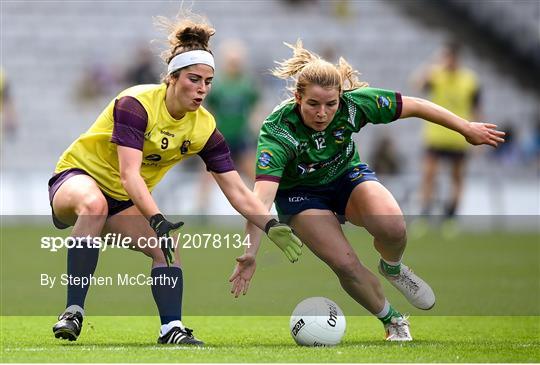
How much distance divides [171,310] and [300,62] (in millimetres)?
1631

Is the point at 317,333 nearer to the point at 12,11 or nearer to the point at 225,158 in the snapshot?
the point at 225,158

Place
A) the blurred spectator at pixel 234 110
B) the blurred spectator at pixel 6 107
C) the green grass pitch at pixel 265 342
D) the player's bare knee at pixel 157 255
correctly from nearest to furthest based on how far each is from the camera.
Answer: the green grass pitch at pixel 265 342
the player's bare knee at pixel 157 255
the blurred spectator at pixel 234 110
the blurred spectator at pixel 6 107

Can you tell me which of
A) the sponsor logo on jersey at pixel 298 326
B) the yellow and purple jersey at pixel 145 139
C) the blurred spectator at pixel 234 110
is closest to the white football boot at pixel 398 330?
the sponsor logo on jersey at pixel 298 326

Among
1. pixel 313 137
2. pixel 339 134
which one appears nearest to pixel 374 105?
pixel 339 134

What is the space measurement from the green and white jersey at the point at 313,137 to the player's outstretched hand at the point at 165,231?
2.37ft

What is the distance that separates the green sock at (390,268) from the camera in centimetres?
714

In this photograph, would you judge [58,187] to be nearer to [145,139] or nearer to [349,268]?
[145,139]

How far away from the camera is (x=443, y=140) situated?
1534 centimetres

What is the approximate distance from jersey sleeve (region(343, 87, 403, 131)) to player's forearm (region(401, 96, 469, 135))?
49 mm

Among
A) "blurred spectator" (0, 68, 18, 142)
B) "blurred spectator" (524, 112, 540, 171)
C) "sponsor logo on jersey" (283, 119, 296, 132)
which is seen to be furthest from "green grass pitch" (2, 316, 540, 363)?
"blurred spectator" (524, 112, 540, 171)

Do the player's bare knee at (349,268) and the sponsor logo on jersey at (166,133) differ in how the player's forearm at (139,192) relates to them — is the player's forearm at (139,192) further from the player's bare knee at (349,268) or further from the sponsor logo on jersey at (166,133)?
the player's bare knee at (349,268)

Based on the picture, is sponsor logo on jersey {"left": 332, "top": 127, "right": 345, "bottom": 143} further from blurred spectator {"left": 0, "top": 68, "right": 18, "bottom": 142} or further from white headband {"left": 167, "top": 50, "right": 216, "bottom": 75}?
blurred spectator {"left": 0, "top": 68, "right": 18, "bottom": 142}

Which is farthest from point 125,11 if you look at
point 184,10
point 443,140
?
point 184,10

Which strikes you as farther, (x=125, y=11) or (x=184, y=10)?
(x=125, y=11)
